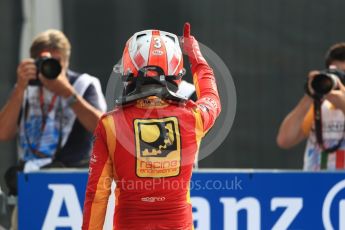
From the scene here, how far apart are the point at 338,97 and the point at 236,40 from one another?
2.19m

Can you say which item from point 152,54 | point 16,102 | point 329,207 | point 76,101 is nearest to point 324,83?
point 329,207

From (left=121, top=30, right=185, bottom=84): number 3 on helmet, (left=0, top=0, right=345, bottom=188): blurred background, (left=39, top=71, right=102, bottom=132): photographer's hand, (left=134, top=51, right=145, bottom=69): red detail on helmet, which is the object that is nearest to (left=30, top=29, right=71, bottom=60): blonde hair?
(left=39, top=71, right=102, bottom=132): photographer's hand

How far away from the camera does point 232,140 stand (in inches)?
348

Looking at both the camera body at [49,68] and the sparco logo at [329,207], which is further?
the camera body at [49,68]

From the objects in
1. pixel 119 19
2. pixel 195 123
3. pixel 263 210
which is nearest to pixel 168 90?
pixel 195 123

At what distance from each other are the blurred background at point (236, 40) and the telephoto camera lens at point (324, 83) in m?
2.09

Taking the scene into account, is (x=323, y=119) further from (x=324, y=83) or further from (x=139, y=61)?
(x=139, y=61)

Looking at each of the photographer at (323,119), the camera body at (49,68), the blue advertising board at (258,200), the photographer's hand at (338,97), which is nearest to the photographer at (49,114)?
the camera body at (49,68)

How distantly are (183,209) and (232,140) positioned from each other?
4425mm

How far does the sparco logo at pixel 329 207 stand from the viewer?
594 centimetres

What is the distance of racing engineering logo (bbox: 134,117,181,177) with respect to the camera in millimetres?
4398

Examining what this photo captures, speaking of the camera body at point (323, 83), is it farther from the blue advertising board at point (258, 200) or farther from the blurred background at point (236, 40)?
the blurred background at point (236, 40)

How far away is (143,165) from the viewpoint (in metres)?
4.41

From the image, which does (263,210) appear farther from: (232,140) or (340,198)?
(232,140)
